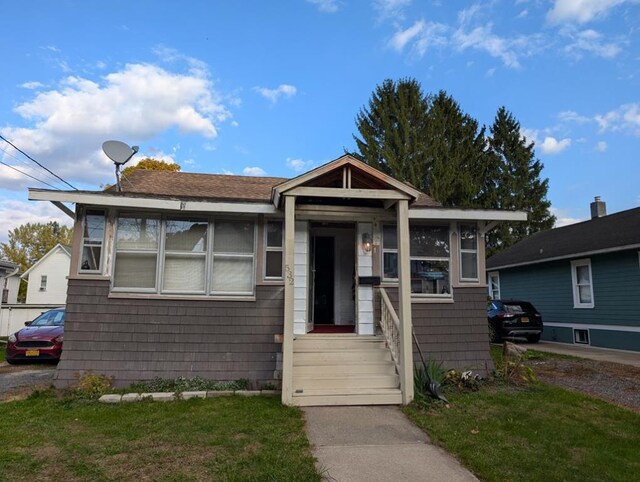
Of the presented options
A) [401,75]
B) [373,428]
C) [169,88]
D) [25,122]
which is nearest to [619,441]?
[373,428]

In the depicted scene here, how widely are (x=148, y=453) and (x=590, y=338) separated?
13843 millimetres

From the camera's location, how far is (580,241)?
1434 cm

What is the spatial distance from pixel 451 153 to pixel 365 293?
22.9 m

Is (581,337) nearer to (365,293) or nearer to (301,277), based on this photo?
(365,293)

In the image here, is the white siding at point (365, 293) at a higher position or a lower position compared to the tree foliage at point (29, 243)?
lower

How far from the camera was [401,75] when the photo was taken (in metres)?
29.3

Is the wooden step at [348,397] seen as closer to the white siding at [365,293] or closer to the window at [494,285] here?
the white siding at [365,293]

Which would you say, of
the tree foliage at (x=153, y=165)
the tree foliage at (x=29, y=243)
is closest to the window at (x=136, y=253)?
the tree foliage at (x=153, y=165)

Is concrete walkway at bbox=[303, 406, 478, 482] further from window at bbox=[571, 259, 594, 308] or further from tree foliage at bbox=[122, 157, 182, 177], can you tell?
tree foliage at bbox=[122, 157, 182, 177]

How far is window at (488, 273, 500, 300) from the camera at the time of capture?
18.4 m

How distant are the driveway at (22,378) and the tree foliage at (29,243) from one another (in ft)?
134

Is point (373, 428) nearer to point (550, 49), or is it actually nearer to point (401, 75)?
point (550, 49)

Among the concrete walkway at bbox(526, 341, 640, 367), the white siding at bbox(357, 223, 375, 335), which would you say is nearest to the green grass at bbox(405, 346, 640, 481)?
the white siding at bbox(357, 223, 375, 335)

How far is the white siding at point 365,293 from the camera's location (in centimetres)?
751
